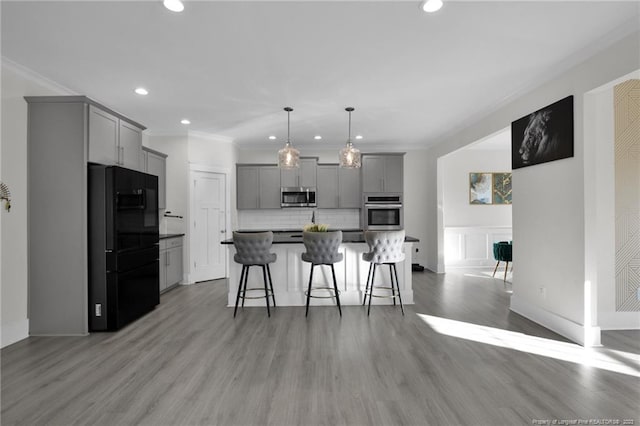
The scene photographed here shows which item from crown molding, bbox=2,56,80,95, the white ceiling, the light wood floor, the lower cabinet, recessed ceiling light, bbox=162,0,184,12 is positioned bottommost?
the light wood floor

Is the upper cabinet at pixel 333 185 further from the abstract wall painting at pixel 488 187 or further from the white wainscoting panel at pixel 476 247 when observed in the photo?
the abstract wall painting at pixel 488 187

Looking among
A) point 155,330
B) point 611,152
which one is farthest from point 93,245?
point 611,152

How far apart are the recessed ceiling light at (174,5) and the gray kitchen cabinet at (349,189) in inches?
196

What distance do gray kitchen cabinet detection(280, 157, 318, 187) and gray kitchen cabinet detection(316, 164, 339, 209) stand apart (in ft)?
0.45

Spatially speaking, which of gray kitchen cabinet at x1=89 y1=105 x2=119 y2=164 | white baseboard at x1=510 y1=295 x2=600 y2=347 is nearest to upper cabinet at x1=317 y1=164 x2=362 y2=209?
white baseboard at x1=510 y1=295 x2=600 y2=347

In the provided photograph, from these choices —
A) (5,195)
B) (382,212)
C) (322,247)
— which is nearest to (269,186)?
(382,212)

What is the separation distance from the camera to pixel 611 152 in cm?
333

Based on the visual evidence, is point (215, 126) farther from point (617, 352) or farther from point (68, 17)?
point (617, 352)

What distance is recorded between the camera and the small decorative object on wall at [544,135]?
3.27m

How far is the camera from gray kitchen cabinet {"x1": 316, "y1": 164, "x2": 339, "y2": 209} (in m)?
7.11

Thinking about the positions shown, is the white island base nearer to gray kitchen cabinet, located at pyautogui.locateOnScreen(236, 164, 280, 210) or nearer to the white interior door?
the white interior door

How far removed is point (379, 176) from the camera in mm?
6996

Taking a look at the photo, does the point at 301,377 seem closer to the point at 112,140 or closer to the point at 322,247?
the point at 322,247

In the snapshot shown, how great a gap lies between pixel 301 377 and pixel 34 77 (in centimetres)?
404
